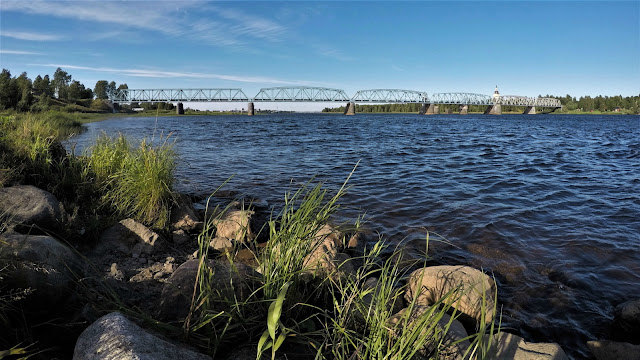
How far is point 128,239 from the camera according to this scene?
5516mm

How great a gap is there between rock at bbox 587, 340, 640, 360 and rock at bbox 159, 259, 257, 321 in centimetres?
426

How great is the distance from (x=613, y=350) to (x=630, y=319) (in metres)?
0.99

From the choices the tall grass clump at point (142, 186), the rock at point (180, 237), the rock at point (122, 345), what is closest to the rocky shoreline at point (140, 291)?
the rock at point (122, 345)

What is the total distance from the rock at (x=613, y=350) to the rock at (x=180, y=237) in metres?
6.36

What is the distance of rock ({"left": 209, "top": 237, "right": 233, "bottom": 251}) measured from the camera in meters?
6.29

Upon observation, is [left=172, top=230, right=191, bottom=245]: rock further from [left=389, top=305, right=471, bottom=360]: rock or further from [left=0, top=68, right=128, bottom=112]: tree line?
[left=0, top=68, right=128, bottom=112]: tree line

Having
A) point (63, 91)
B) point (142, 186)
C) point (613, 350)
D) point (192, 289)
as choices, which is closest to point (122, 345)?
point (192, 289)

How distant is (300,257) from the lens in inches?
129

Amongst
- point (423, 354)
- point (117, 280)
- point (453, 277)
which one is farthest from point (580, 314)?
point (117, 280)

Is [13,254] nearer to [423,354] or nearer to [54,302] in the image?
[54,302]

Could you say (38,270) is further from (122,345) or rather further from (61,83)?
(61,83)

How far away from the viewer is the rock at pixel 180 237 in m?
6.21

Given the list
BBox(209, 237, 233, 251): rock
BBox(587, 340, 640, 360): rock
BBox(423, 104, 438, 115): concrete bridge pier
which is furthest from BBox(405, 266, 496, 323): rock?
BBox(423, 104, 438, 115): concrete bridge pier

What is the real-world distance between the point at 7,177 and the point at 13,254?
11.8ft
